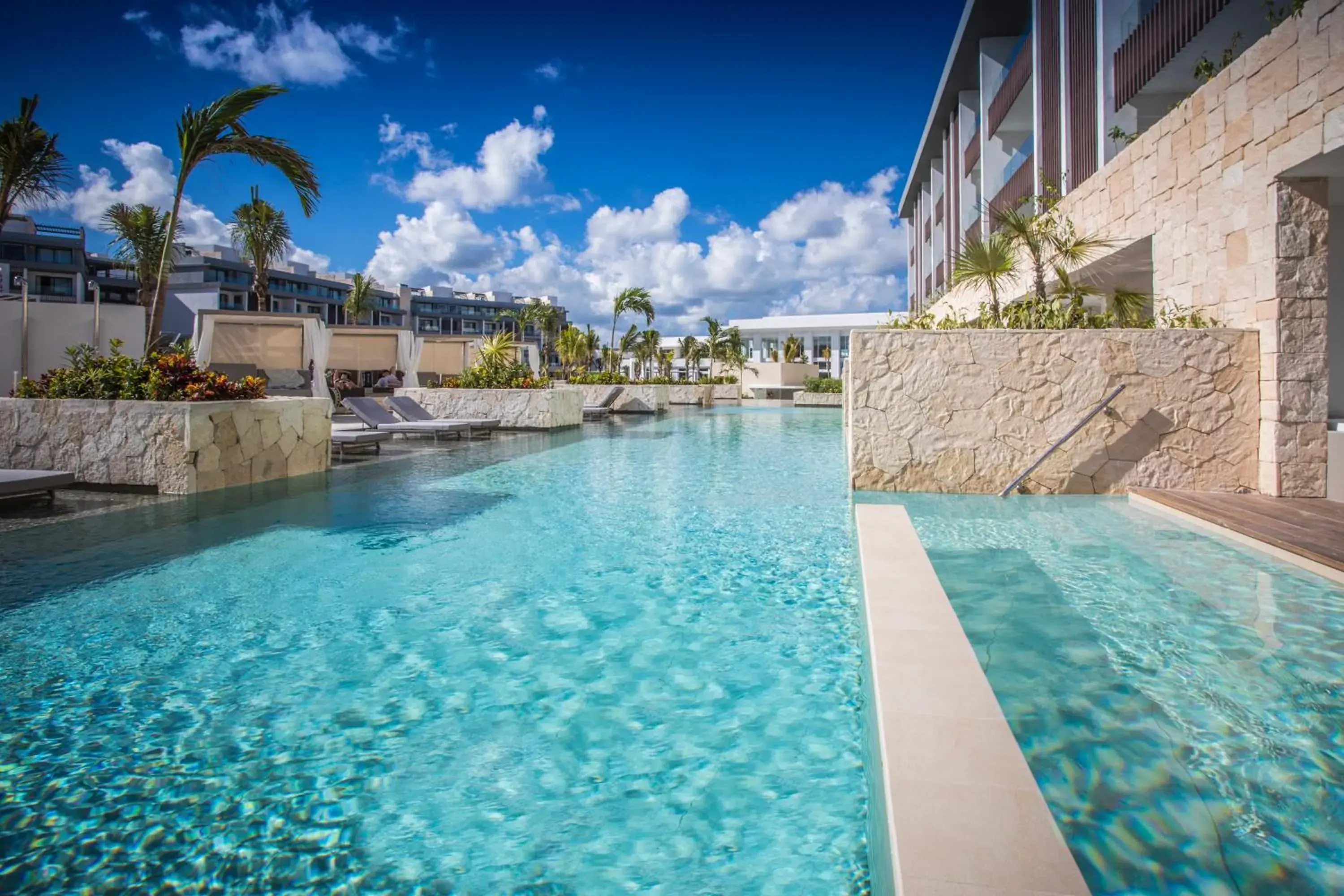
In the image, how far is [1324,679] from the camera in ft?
9.82

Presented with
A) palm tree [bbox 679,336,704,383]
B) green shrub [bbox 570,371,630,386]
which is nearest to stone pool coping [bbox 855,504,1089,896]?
green shrub [bbox 570,371,630,386]

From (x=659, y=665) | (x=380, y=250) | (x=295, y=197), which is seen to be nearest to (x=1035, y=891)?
(x=659, y=665)

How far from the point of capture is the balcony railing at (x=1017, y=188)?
16.6 meters

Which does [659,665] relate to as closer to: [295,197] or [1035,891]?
[1035,891]

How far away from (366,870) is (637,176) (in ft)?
105

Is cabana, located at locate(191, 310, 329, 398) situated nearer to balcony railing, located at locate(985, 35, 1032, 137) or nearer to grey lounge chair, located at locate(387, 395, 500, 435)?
grey lounge chair, located at locate(387, 395, 500, 435)

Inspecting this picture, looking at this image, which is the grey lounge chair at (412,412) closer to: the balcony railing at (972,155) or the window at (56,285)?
the balcony railing at (972,155)

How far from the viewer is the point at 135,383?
7676mm

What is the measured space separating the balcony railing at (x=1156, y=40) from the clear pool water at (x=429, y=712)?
10208mm

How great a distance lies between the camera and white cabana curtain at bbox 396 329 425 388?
20.8m

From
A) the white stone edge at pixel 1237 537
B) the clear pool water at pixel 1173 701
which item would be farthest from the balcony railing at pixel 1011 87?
the clear pool water at pixel 1173 701

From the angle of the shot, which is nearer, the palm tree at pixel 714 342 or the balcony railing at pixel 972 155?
the balcony railing at pixel 972 155

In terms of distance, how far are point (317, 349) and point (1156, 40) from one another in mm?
15975

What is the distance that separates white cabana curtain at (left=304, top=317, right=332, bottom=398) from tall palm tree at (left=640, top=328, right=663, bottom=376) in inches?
1133
